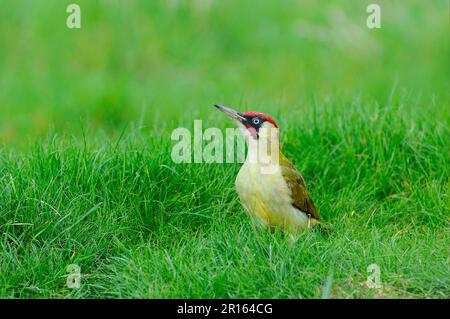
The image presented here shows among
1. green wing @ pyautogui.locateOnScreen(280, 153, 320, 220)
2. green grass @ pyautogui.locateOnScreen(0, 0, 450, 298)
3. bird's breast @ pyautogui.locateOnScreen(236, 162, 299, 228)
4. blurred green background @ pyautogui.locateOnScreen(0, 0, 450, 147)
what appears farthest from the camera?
blurred green background @ pyautogui.locateOnScreen(0, 0, 450, 147)

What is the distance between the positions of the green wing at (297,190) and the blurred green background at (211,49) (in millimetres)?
4119

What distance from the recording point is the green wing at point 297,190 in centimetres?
639

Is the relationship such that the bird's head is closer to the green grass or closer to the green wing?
the green wing

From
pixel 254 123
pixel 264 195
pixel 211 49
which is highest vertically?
pixel 211 49

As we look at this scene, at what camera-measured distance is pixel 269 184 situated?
6.26 meters

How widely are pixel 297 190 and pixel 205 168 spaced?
804 millimetres

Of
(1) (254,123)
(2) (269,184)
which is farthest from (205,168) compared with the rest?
(2) (269,184)

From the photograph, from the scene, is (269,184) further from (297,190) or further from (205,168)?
(205,168)

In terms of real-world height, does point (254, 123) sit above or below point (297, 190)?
above

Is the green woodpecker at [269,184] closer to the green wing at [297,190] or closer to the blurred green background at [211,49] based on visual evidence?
the green wing at [297,190]

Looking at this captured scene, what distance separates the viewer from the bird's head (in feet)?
21.1

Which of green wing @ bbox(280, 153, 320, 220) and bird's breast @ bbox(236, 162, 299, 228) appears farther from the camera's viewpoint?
green wing @ bbox(280, 153, 320, 220)

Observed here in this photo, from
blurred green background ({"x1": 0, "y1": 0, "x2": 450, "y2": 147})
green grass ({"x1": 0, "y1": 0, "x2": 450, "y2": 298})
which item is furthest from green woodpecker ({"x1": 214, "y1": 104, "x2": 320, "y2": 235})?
blurred green background ({"x1": 0, "y1": 0, "x2": 450, "y2": 147})
